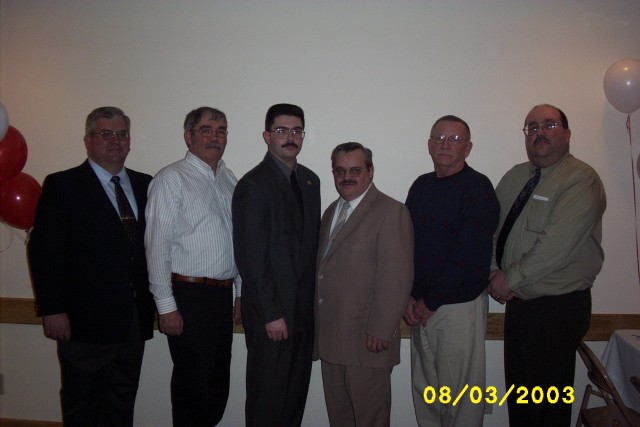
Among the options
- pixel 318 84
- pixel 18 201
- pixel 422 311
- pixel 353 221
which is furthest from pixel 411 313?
pixel 18 201

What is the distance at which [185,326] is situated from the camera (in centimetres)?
197

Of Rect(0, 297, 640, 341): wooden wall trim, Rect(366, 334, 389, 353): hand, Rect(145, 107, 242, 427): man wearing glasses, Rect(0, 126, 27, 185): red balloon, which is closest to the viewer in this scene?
Rect(366, 334, 389, 353): hand

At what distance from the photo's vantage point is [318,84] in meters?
2.63

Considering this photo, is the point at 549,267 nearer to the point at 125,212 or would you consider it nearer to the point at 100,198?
the point at 125,212

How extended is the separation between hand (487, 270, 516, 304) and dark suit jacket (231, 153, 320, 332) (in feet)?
3.19

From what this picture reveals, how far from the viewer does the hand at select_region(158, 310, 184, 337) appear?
75.2 inches

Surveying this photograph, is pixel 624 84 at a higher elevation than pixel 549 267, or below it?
higher

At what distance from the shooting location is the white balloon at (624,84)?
2285 millimetres

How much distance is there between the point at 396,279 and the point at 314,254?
1.50 feet

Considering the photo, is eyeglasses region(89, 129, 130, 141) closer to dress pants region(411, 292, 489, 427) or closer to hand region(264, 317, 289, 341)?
hand region(264, 317, 289, 341)

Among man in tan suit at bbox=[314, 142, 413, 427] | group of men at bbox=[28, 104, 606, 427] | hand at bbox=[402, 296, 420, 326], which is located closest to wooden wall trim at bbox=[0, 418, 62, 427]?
group of men at bbox=[28, 104, 606, 427]

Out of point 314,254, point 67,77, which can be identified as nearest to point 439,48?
point 314,254

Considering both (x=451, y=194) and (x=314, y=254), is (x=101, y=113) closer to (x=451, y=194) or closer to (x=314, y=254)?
(x=314, y=254)

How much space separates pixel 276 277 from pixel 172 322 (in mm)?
576
